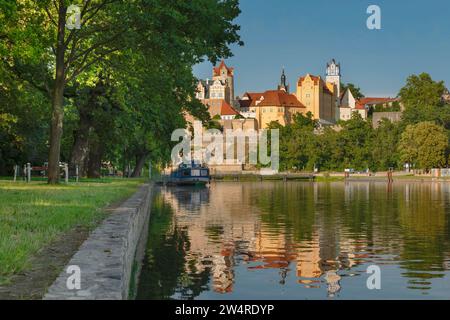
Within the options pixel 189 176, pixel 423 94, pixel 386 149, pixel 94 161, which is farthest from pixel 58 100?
pixel 423 94

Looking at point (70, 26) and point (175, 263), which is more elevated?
point (70, 26)

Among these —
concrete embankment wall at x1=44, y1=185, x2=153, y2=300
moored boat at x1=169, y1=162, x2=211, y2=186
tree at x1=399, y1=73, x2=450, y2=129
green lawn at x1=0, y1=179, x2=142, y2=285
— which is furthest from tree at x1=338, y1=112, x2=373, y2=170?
concrete embankment wall at x1=44, y1=185, x2=153, y2=300

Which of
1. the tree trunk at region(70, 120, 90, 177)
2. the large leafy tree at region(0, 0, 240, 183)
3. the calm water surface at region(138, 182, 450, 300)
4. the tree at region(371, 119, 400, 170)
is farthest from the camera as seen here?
the tree at region(371, 119, 400, 170)

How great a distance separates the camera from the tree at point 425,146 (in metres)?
129

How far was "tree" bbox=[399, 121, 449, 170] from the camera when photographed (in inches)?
5089

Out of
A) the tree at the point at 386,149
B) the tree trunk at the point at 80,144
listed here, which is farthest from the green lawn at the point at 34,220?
the tree at the point at 386,149

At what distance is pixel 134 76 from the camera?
126 ft

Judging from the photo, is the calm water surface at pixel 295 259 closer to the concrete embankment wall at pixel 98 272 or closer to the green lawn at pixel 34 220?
the concrete embankment wall at pixel 98 272

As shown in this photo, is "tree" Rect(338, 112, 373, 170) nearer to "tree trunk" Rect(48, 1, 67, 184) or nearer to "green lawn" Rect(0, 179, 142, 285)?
"tree trunk" Rect(48, 1, 67, 184)

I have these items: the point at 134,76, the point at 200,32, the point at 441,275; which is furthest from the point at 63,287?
the point at 134,76

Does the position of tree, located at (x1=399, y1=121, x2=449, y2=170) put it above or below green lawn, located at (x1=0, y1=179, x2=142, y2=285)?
above
